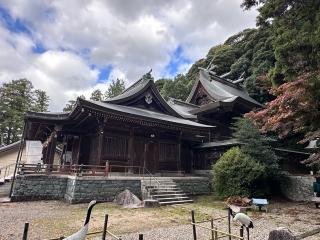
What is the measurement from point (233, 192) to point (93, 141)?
33.6ft

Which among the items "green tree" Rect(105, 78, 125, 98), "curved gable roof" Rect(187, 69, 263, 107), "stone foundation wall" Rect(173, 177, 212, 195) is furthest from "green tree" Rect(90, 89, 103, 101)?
"stone foundation wall" Rect(173, 177, 212, 195)

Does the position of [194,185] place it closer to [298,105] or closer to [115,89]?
[298,105]

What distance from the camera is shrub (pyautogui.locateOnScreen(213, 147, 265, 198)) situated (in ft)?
43.2

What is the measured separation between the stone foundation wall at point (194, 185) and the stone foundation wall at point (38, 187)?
6.72 m

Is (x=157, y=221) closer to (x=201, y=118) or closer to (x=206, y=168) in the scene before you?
(x=206, y=168)

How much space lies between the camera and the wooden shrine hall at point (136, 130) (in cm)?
1551

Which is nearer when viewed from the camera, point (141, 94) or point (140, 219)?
point (140, 219)

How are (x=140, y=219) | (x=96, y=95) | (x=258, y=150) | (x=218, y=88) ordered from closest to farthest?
(x=140, y=219) < (x=258, y=150) < (x=218, y=88) < (x=96, y=95)

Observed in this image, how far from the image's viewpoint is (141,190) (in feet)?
45.6

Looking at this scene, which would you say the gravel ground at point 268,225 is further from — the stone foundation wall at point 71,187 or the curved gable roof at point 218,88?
the curved gable roof at point 218,88

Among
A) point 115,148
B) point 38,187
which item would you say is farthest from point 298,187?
point 38,187

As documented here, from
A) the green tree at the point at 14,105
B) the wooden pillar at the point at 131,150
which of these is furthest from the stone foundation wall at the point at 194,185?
the green tree at the point at 14,105

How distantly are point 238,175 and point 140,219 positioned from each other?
6.61 metres

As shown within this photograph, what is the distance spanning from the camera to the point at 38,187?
42.8ft
